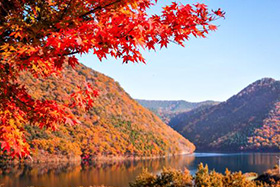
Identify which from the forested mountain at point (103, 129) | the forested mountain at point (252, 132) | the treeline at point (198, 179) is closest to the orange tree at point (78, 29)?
the treeline at point (198, 179)

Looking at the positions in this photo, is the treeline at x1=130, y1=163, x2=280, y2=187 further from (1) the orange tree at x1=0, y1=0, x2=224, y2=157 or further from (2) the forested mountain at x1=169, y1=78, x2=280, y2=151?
(2) the forested mountain at x1=169, y1=78, x2=280, y2=151

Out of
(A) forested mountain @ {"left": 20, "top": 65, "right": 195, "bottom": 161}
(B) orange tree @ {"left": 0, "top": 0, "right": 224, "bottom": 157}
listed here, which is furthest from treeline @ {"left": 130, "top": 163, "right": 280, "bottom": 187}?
(A) forested mountain @ {"left": 20, "top": 65, "right": 195, "bottom": 161}

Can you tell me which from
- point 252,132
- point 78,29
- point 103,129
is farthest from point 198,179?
point 252,132

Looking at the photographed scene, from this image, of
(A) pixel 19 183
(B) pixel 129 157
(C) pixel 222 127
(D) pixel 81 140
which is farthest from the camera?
(C) pixel 222 127

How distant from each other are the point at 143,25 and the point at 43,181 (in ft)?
149

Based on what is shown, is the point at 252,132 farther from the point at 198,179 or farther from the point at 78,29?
the point at 78,29

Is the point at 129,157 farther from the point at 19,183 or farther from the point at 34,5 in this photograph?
the point at 34,5

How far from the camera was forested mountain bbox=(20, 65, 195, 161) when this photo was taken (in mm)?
77856

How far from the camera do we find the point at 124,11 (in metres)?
3.97

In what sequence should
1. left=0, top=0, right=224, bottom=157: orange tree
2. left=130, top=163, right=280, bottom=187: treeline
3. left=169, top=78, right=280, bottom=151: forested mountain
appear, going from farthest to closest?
left=169, top=78, right=280, bottom=151: forested mountain < left=130, top=163, right=280, bottom=187: treeline < left=0, top=0, right=224, bottom=157: orange tree

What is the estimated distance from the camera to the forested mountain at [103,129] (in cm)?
7786

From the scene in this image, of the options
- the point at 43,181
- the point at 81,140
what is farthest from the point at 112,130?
the point at 43,181

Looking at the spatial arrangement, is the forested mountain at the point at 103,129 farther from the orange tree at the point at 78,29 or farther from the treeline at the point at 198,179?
the orange tree at the point at 78,29

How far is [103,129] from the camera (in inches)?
3905
